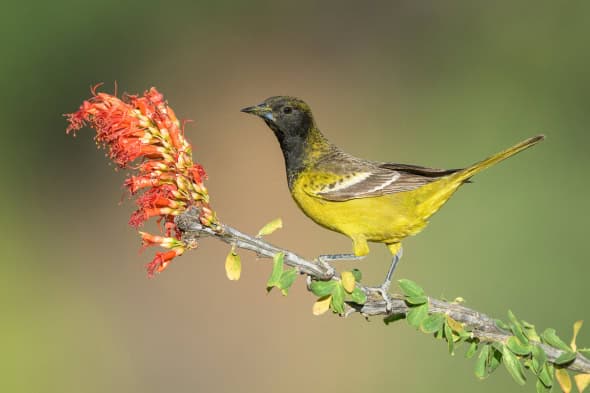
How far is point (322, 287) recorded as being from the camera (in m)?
2.83

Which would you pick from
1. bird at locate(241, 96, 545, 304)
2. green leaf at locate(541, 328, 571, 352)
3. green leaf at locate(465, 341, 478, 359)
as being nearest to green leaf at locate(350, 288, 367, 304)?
green leaf at locate(465, 341, 478, 359)

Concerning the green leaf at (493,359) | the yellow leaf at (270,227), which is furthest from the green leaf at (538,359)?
the yellow leaf at (270,227)

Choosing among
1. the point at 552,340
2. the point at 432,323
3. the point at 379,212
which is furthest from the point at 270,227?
the point at 379,212

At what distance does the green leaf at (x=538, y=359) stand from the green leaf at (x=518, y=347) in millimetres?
22

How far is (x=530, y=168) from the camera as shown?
9984 mm

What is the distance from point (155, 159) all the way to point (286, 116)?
1.66 m

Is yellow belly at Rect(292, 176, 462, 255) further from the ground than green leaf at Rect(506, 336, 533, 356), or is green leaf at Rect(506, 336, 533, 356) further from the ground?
yellow belly at Rect(292, 176, 462, 255)

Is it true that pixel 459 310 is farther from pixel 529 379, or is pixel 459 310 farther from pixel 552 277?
pixel 552 277

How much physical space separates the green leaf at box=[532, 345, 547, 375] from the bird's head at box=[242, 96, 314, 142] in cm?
229

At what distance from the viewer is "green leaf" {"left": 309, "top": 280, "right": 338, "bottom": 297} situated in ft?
9.27

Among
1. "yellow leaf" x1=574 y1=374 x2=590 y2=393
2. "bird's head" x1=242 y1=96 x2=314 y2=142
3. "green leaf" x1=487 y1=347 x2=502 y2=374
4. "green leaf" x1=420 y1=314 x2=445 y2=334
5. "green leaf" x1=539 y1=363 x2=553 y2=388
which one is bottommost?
"yellow leaf" x1=574 y1=374 x2=590 y2=393

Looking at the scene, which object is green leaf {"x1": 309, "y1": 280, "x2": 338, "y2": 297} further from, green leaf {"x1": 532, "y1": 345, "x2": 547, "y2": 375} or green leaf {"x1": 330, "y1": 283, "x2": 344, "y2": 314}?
green leaf {"x1": 532, "y1": 345, "x2": 547, "y2": 375}

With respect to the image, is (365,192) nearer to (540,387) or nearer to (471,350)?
(471,350)

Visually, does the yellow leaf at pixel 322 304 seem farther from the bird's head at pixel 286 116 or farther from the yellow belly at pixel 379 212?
the bird's head at pixel 286 116
